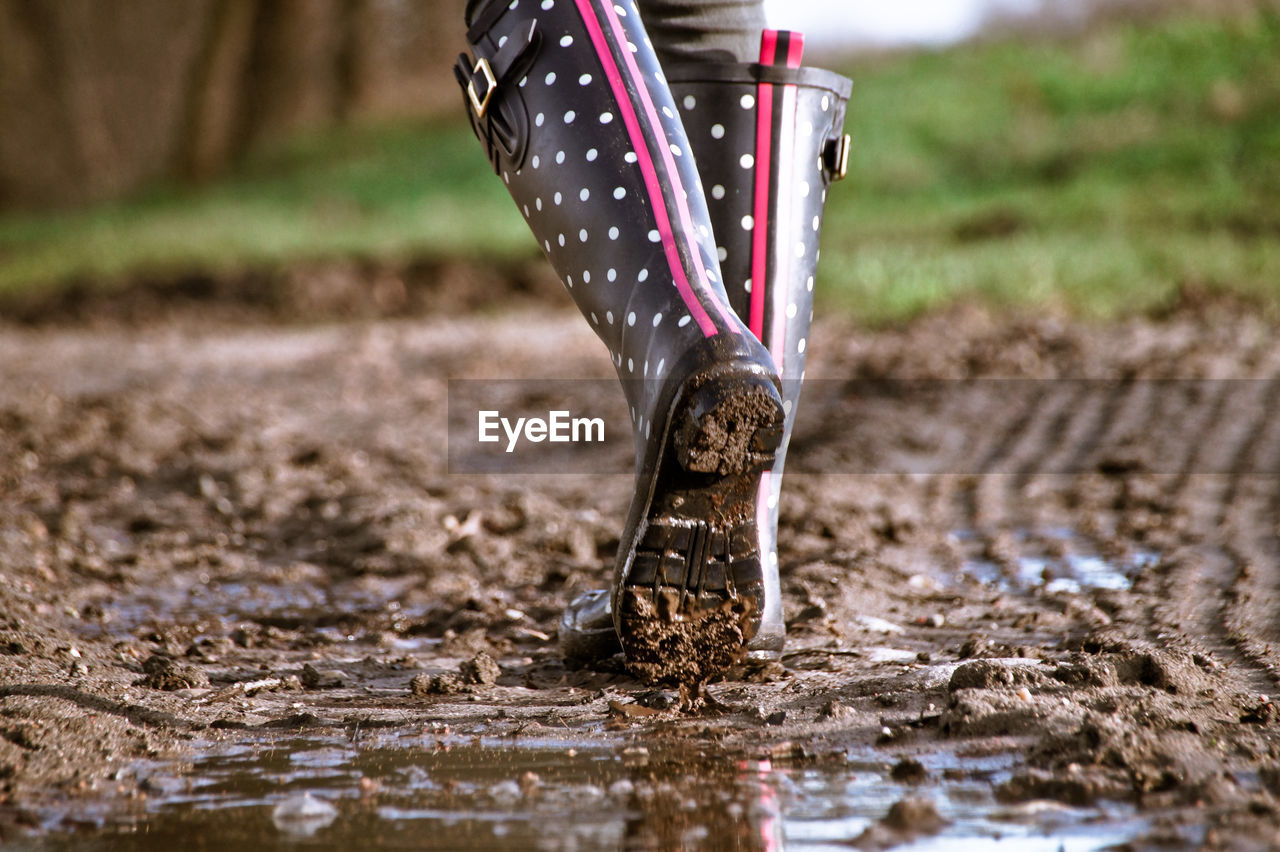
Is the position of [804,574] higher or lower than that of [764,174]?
lower

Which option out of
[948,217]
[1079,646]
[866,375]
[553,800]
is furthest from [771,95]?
[948,217]

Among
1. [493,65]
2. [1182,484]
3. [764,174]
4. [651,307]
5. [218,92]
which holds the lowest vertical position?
[1182,484]

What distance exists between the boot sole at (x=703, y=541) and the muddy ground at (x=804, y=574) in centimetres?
6

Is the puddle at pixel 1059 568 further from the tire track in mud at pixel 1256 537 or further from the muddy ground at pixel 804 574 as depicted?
the tire track in mud at pixel 1256 537

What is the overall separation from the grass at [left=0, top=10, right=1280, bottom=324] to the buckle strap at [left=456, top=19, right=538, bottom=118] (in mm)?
3027

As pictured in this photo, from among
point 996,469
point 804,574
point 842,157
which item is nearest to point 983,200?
point 996,469

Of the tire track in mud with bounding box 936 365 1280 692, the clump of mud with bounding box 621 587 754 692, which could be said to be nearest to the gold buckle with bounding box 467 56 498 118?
the clump of mud with bounding box 621 587 754 692

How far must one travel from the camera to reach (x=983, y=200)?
6.59 meters

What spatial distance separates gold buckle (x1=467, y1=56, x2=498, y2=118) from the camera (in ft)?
4.57

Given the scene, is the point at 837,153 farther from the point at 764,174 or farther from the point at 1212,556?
the point at 1212,556

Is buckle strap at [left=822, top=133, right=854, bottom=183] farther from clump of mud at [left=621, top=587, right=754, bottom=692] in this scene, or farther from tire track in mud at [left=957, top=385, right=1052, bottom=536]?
tire track in mud at [left=957, top=385, right=1052, bottom=536]

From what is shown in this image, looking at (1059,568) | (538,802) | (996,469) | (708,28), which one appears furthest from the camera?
(996,469)

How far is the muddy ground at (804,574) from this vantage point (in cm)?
112

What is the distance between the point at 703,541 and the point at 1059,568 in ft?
2.93
